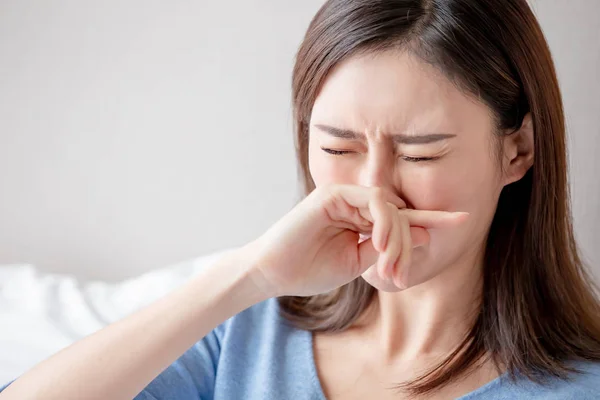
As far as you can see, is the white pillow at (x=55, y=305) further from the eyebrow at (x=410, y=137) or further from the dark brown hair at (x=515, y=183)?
the eyebrow at (x=410, y=137)

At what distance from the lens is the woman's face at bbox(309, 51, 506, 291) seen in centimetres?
111

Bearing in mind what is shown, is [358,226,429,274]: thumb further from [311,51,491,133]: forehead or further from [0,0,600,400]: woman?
[311,51,491,133]: forehead

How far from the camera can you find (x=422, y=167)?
44.6 inches

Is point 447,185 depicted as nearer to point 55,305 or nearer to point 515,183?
point 515,183

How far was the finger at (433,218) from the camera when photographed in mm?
1061

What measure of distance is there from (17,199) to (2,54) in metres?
0.38

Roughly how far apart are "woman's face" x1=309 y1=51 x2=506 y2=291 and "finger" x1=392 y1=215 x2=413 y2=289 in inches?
4.0

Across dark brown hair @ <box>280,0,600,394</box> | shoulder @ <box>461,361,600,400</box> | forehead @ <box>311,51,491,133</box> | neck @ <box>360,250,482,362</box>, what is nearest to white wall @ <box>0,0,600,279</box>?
dark brown hair @ <box>280,0,600,394</box>

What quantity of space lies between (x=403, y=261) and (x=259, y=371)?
447mm

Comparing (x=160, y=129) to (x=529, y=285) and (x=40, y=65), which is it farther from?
(x=529, y=285)

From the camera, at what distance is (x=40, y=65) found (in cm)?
198

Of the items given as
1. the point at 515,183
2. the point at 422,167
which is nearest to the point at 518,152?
the point at 515,183

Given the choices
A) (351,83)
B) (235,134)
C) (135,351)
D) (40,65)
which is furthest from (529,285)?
(40,65)

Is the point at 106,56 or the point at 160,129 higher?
the point at 106,56
